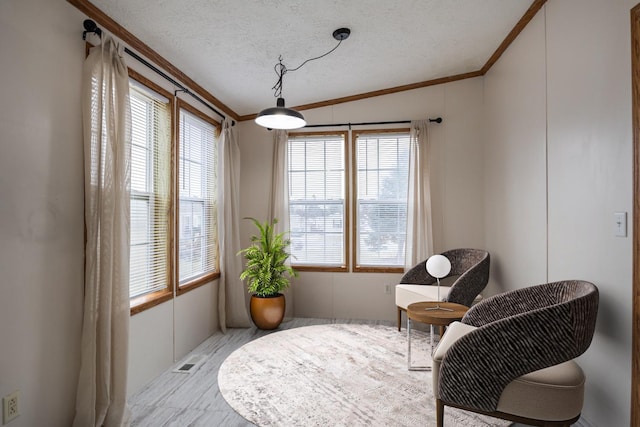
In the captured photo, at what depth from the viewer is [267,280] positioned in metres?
3.81

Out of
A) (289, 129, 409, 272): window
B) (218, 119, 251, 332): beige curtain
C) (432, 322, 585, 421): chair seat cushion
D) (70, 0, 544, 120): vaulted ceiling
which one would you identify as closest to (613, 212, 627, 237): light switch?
(432, 322, 585, 421): chair seat cushion

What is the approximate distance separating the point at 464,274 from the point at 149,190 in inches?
110

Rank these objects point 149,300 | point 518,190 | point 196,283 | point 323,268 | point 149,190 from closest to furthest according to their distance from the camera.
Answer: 1. point 149,300
2. point 149,190
3. point 518,190
4. point 196,283
5. point 323,268

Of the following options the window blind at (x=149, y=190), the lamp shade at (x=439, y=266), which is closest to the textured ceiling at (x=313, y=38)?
the window blind at (x=149, y=190)

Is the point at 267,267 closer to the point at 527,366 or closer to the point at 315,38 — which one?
the point at 315,38

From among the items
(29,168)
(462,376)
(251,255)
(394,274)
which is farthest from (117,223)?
(394,274)

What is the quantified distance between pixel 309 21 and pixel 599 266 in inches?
93.7

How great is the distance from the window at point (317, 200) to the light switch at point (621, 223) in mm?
2761

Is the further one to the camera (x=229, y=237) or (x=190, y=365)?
(x=229, y=237)

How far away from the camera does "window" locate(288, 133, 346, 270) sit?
A: 439cm

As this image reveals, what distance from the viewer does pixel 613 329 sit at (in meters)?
1.96

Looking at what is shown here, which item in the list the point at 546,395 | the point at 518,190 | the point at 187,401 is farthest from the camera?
the point at 518,190

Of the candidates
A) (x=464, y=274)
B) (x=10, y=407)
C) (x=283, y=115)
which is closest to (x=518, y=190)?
(x=464, y=274)

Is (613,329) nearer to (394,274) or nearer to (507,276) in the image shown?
(507,276)
